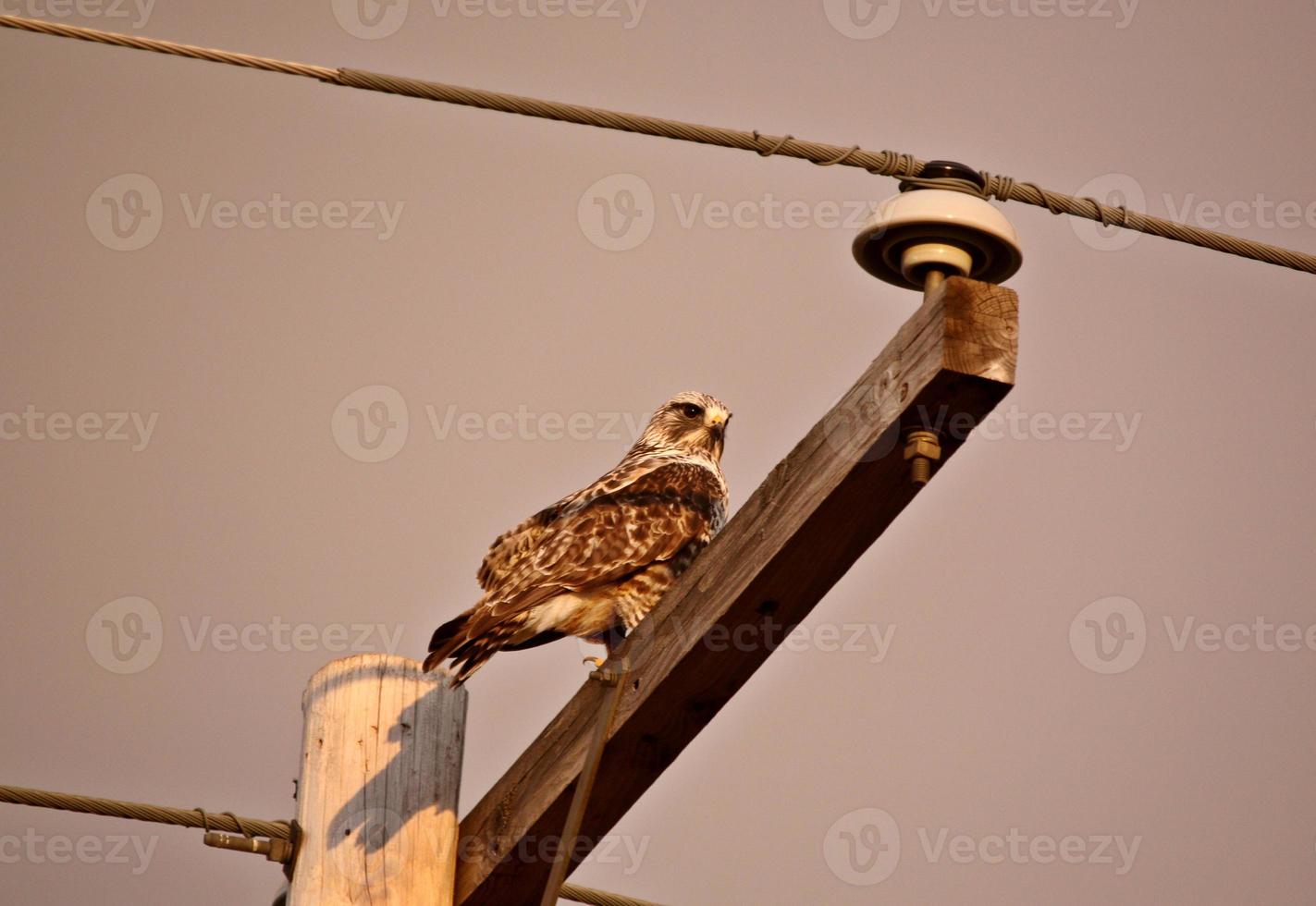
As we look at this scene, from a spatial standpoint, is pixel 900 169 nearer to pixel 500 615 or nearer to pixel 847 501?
pixel 847 501

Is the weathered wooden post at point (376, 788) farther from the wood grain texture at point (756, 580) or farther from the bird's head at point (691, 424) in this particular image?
the bird's head at point (691, 424)

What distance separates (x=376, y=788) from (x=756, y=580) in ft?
3.98

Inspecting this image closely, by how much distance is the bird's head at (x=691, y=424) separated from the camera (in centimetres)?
721

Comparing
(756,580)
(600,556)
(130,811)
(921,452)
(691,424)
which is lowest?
(130,811)

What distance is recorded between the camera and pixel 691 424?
24.0ft

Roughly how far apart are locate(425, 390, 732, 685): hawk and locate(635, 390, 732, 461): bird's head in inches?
40.3

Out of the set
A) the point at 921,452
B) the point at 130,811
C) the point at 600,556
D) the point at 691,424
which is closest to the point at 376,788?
the point at 130,811

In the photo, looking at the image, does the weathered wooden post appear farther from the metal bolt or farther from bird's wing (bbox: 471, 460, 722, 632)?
the metal bolt

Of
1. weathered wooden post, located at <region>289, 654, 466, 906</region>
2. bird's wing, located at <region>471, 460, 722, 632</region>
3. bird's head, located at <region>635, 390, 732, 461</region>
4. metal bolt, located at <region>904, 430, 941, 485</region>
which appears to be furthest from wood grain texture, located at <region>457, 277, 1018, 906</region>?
bird's head, located at <region>635, 390, 732, 461</region>

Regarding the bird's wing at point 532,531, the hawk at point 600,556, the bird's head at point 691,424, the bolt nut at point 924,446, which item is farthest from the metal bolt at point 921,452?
the bird's head at point 691,424

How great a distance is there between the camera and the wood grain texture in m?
3.17

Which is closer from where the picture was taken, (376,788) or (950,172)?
(950,172)

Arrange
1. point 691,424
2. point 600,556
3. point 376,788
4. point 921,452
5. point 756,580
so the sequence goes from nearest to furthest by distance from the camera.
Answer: point 921,452, point 756,580, point 376,788, point 600,556, point 691,424

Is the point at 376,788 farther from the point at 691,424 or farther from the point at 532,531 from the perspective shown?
the point at 691,424
